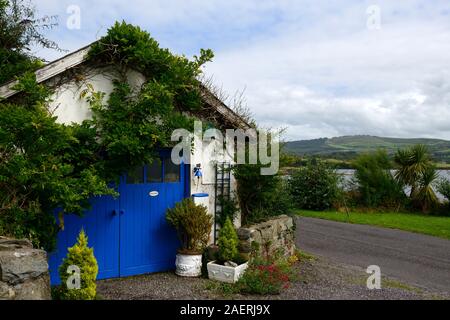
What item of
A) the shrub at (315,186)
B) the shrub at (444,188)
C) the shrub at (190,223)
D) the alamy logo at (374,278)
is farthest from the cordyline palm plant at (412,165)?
the shrub at (190,223)

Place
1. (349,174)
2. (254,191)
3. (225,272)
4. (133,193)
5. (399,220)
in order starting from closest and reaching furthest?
(225,272)
(133,193)
(254,191)
(399,220)
(349,174)

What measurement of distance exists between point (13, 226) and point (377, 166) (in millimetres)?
18630

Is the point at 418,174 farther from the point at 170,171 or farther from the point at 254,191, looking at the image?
the point at 170,171

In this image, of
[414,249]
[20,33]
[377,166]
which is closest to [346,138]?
[377,166]

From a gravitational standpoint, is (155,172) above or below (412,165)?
below

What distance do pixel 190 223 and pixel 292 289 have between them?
2.23m

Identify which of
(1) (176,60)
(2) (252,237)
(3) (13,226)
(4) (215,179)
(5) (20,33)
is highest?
(5) (20,33)

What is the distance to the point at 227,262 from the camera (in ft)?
24.6

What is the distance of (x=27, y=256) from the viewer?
4.75 metres

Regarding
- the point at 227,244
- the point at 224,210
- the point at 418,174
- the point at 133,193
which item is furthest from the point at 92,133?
the point at 418,174

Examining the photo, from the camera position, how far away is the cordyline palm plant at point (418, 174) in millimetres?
19906

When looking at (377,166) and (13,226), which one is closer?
(13,226)

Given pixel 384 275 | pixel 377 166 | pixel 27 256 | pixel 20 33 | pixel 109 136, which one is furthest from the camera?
pixel 377 166

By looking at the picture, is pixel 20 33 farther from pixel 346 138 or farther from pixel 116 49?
pixel 346 138
